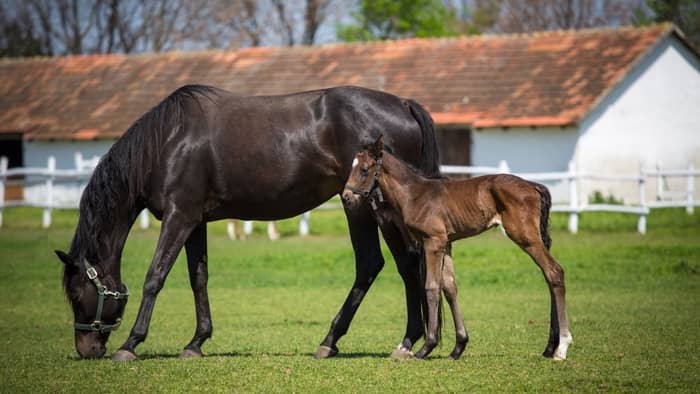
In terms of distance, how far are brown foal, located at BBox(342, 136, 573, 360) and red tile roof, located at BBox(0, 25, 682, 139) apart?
20473mm

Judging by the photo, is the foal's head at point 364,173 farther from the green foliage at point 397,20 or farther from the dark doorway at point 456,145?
the green foliage at point 397,20

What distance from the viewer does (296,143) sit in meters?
8.98

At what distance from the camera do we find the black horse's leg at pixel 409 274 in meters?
8.75

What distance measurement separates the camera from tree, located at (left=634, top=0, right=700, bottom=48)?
4506 centimetres

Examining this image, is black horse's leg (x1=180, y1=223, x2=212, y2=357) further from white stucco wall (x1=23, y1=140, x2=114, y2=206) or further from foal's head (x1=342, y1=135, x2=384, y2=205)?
white stucco wall (x1=23, y1=140, x2=114, y2=206)

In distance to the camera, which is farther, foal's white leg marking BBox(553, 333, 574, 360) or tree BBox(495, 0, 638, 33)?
tree BBox(495, 0, 638, 33)

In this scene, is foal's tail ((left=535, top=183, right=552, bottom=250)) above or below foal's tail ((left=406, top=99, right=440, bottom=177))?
below

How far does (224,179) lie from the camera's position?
892 centimetres

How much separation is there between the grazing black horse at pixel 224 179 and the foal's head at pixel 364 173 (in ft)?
2.12

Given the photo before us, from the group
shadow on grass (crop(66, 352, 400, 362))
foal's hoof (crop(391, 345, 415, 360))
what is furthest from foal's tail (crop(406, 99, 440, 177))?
shadow on grass (crop(66, 352, 400, 362))

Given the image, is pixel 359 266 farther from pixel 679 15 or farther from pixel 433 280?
pixel 679 15

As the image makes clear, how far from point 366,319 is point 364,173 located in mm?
4659

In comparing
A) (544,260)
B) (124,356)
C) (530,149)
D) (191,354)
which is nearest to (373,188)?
(544,260)

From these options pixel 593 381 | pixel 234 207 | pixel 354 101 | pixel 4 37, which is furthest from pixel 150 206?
pixel 4 37
